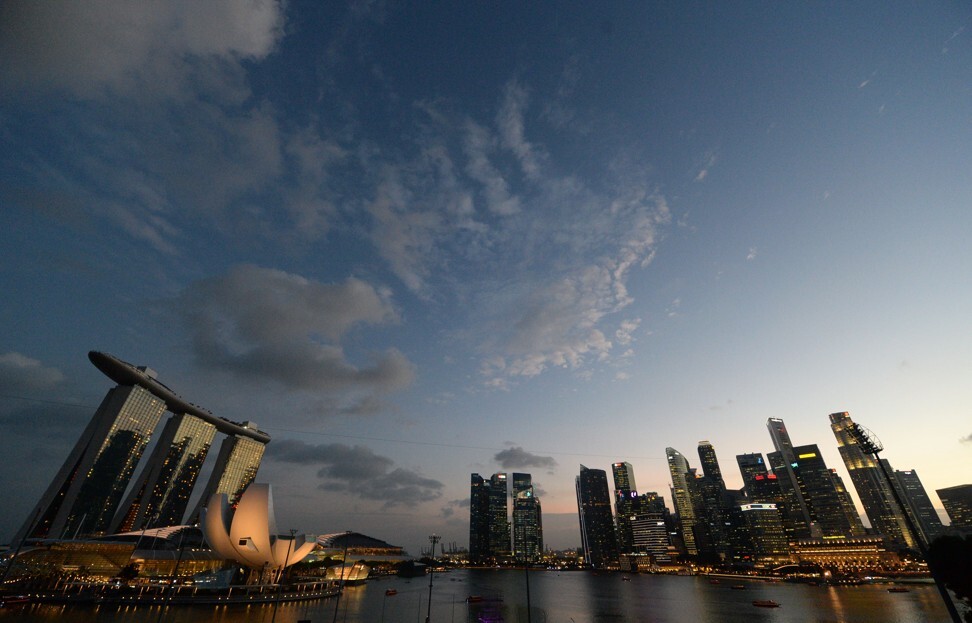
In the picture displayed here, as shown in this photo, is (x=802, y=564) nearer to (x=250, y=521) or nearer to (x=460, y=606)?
(x=460, y=606)

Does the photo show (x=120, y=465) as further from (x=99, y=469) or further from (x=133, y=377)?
(x=133, y=377)

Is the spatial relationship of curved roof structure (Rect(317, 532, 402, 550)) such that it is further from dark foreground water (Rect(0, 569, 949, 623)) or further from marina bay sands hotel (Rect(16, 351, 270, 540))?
dark foreground water (Rect(0, 569, 949, 623))

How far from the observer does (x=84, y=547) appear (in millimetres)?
78375

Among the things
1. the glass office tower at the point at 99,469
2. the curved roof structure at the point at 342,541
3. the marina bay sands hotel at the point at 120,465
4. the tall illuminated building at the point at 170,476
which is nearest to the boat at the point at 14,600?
the marina bay sands hotel at the point at 120,465

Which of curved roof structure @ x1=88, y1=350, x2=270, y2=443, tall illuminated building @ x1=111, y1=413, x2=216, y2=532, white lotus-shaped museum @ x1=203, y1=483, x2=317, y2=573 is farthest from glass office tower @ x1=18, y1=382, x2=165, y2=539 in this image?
white lotus-shaped museum @ x1=203, y1=483, x2=317, y2=573

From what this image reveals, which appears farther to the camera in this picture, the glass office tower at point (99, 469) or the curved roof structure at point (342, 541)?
the curved roof structure at point (342, 541)

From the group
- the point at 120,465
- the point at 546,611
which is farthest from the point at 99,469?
the point at 546,611

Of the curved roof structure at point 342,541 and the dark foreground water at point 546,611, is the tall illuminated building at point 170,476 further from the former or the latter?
the dark foreground water at point 546,611

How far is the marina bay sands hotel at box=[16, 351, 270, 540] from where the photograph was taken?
106125 millimetres

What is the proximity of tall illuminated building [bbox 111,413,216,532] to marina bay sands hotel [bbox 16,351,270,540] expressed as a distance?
0.31 metres

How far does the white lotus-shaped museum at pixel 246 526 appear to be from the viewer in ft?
220

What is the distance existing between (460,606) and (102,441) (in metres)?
106

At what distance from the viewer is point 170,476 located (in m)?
162

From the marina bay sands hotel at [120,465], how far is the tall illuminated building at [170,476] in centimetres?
31
